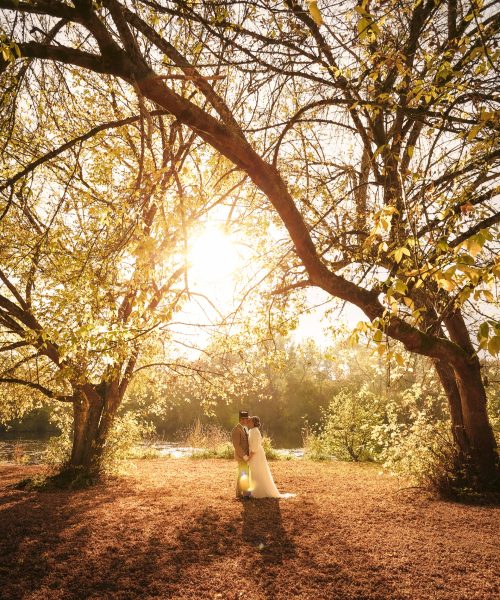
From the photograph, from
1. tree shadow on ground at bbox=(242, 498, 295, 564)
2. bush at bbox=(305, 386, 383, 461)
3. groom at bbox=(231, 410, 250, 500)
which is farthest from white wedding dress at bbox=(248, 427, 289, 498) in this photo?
bush at bbox=(305, 386, 383, 461)

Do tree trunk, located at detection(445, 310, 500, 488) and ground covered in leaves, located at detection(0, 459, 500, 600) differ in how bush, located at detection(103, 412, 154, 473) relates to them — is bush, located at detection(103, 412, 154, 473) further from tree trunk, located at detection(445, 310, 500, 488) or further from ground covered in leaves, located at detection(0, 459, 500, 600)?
tree trunk, located at detection(445, 310, 500, 488)

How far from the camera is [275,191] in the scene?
156 inches

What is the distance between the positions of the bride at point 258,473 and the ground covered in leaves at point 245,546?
1.15ft

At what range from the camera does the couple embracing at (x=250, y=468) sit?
271 inches

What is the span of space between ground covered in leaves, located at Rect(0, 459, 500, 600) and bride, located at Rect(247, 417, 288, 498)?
0.35 meters

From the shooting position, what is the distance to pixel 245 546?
4387mm

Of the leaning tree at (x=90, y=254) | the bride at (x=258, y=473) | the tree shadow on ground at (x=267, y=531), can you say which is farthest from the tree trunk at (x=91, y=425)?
the tree shadow on ground at (x=267, y=531)

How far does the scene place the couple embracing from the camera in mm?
6887

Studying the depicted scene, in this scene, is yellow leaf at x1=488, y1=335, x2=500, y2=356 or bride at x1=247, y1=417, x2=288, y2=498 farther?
bride at x1=247, y1=417, x2=288, y2=498

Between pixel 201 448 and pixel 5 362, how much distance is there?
9.21m

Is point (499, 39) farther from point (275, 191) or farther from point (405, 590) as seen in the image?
point (405, 590)

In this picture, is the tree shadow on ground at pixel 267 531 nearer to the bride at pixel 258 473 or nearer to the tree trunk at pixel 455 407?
the bride at pixel 258 473

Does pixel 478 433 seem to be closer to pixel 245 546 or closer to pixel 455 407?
pixel 455 407

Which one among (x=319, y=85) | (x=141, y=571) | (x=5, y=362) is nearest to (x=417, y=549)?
(x=141, y=571)
